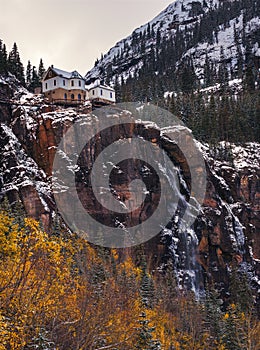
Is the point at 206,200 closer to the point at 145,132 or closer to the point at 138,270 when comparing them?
the point at 145,132

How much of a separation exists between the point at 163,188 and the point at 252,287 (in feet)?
79.5

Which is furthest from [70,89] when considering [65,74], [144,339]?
[144,339]

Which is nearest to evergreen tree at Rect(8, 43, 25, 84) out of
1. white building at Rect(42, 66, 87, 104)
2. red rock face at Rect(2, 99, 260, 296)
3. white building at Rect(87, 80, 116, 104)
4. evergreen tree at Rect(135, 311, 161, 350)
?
white building at Rect(42, 66, 87, 104)

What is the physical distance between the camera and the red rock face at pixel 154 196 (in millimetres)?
67000

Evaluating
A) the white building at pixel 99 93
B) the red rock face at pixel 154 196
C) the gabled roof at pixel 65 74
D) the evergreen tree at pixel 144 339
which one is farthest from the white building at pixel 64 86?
the evergreen tree at pixel 144 339

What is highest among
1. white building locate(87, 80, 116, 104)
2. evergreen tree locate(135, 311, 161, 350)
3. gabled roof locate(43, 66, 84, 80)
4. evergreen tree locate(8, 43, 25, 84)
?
evergreen tree locate(8, 43, 25, 84)

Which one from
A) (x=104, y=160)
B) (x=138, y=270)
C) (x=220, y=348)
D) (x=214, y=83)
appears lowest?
(x=220, y=348)

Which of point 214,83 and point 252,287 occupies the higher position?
point 214,83

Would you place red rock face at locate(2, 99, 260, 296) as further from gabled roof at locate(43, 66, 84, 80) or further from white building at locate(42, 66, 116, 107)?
gabled roof at locate(43, 66, 84, 80)

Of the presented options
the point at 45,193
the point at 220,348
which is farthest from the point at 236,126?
the point at 220,348

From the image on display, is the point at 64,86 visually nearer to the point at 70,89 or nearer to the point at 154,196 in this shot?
the point at 70,89

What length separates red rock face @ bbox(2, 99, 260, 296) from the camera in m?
67.0

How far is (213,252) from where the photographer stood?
77.4 metres

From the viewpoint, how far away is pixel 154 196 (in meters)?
72.4
